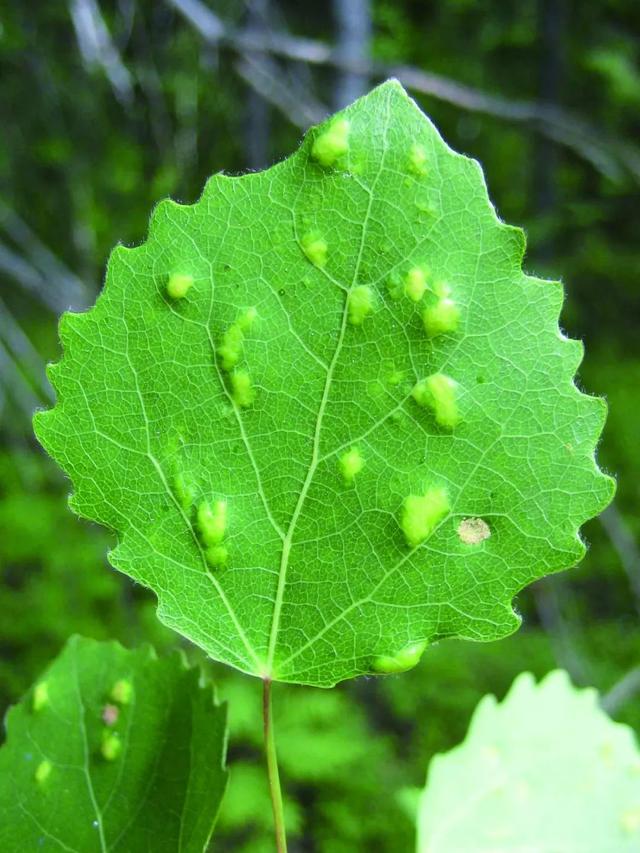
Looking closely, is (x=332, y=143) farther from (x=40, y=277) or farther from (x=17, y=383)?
(x=40, y=277)

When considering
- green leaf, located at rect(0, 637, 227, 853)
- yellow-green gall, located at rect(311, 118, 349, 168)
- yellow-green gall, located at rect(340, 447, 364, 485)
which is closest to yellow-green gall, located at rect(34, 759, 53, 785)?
green leaf, located at rect(0, 637, 227, 853)

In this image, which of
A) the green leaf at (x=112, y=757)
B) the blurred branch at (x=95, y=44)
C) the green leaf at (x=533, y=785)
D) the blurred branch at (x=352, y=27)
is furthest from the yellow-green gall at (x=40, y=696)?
the blurred branch at (x=352, y=27)

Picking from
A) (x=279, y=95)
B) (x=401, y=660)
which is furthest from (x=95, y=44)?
(x=401, y=660)

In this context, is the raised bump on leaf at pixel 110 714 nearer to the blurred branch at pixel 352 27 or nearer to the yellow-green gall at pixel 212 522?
the yellow-green gall at pixel 212 522

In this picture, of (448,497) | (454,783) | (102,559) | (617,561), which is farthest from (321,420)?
(617,561)

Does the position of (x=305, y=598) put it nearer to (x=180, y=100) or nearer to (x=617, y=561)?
(x=180, y=100)

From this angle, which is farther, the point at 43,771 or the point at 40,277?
the point at 40,277
